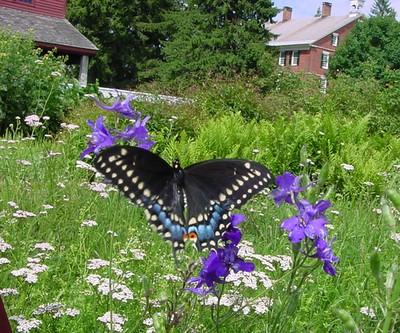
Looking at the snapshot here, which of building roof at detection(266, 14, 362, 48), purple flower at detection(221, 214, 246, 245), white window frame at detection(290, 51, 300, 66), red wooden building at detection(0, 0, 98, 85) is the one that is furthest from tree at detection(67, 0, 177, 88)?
purple flower at detection(221, 214, 246, 245)

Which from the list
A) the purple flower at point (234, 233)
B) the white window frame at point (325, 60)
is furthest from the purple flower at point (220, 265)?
the white window frame at point (325, 60)

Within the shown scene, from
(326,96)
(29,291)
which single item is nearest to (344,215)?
(29,291)

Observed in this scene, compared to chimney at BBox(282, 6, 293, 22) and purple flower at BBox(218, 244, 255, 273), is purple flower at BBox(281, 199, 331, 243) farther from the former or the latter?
chimney at BBox(282, 6, 293, 22)

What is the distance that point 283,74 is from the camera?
16781 mm

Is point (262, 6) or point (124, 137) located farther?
point (262, 6)

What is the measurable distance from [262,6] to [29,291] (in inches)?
1184

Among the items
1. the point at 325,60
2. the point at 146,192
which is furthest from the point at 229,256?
the point at 325,60

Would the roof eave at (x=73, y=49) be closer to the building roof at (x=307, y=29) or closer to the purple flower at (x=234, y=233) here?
the purple flower at (x=234, y=233)

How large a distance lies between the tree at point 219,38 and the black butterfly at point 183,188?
1095 inches

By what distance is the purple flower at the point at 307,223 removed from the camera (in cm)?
156

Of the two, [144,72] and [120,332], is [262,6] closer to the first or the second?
[144,72]

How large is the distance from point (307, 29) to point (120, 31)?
2744cm

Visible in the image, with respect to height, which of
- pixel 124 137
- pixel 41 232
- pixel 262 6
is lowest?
pixel 41 232

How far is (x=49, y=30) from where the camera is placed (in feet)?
72.3
